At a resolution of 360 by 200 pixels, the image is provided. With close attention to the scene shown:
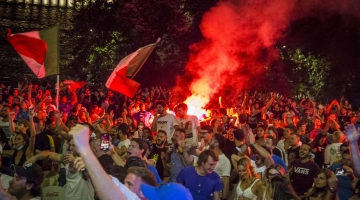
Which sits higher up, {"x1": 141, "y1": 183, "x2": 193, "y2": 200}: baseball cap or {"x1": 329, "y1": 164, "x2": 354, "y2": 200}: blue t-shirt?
{"x1": 141, "y1": 183, "x2": 193, "y2": 200}: baseball cap

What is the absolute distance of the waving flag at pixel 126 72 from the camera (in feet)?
38.4

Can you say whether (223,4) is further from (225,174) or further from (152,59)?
(225,174)

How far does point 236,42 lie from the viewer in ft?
77.0

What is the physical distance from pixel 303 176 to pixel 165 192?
164 inches

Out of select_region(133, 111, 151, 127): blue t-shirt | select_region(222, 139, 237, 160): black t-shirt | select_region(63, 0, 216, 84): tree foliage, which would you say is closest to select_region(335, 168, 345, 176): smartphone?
select_region(222, 139, 237, 160): black t-shirt

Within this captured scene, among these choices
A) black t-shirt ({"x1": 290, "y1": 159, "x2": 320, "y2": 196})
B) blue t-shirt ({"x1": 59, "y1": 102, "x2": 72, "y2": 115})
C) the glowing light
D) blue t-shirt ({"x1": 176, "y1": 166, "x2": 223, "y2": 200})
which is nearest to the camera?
blue t-shirt ({"x1": 176, "y1": 166, "x2": 223, "y2": 200})

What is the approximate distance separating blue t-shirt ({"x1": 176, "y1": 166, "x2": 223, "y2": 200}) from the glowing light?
31.4ft

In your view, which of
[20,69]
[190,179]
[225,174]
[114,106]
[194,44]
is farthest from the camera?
[20,69]

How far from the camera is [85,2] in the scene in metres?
27.9

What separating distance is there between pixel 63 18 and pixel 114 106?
22.7 metres

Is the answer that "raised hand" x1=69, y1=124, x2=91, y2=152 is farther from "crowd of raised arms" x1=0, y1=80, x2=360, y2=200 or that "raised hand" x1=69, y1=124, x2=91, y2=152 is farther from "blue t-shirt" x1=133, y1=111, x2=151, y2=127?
"blue t-shirt" x1=133, y1=111, x2=151, y2=127

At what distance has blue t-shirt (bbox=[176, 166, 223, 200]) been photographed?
269 inches

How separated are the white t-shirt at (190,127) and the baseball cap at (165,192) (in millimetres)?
5482

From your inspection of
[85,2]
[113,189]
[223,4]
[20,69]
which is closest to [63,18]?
[20,69]
